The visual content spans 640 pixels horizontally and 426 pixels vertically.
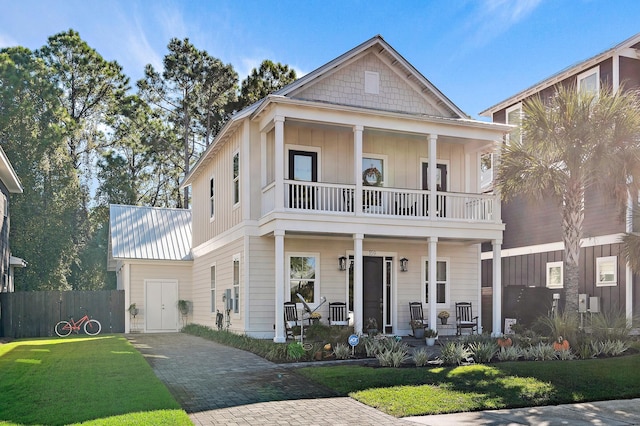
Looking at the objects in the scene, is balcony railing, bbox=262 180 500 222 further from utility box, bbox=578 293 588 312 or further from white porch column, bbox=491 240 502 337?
utility box, bbox=578 293 588 312

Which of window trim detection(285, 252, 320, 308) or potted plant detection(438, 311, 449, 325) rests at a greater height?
window trim detection(285, 252, 320, 308)

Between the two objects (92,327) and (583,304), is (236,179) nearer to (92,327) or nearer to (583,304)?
(92,327)

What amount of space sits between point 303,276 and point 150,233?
10.6 metres

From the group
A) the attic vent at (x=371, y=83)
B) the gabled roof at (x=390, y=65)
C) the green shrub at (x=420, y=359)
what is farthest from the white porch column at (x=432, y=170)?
the green shrub at (x=420, y=359)

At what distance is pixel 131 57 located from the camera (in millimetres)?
39125

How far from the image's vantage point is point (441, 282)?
734 inches

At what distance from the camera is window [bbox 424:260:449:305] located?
1853 centimetres

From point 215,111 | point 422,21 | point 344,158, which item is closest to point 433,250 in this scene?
point 344,158

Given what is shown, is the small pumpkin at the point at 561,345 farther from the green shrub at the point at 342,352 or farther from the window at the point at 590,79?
the window at the point at 590,79

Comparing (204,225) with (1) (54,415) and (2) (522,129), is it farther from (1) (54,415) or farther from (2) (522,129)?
(1) (54,415)

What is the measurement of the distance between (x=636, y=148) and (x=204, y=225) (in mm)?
14515

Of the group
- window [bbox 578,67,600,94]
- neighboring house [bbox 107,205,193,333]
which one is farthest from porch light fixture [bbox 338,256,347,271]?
window [bbox 578,67,600,94]

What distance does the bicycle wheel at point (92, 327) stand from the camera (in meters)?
23.5

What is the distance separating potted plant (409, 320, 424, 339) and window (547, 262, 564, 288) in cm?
575
